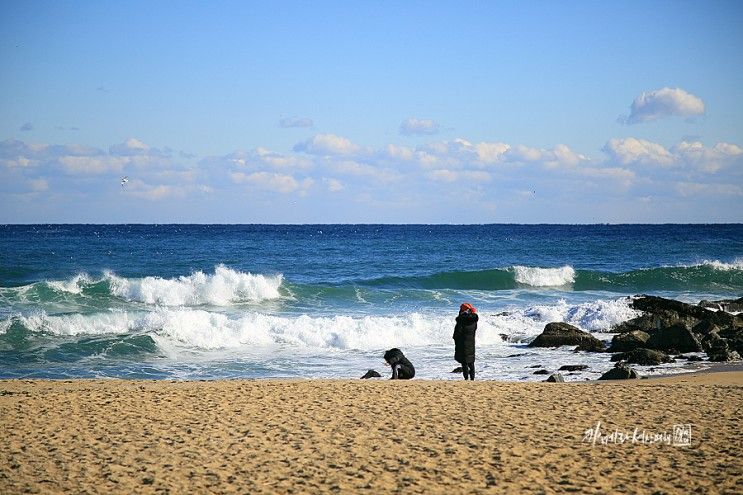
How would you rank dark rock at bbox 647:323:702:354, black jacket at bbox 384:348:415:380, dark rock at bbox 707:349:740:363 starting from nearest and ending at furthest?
black jacket at bbox 384:348:415:380 → dark rock at bbox 707:349:740:363 → dark rock at bbox 647:323:702:354

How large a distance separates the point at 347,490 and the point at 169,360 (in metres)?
13.0

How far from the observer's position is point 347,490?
23.4 ft

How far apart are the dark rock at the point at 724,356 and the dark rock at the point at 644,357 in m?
1.04

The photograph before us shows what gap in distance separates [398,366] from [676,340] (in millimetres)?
8617

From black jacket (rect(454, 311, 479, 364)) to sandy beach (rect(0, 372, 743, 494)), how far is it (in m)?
1.80

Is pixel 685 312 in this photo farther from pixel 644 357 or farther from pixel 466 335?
pixel 466 335

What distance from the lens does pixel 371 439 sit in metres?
8.93

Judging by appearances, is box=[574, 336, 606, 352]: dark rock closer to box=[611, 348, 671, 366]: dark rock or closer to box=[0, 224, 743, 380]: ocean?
box=[0, 224, 743, 380]: ocean

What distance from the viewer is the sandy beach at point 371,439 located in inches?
291

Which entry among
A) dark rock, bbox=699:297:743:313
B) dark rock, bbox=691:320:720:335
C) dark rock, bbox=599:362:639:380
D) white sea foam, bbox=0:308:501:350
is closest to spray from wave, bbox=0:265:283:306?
white sea foam, bbox=0:308:501:350

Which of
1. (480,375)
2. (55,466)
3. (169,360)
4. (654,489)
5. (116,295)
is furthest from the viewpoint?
(116,295)

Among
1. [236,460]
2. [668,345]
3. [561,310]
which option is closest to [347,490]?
[236,460]

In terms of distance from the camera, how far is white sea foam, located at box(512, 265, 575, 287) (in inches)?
1610

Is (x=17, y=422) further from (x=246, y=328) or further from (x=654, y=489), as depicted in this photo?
(x=246, y=328)
